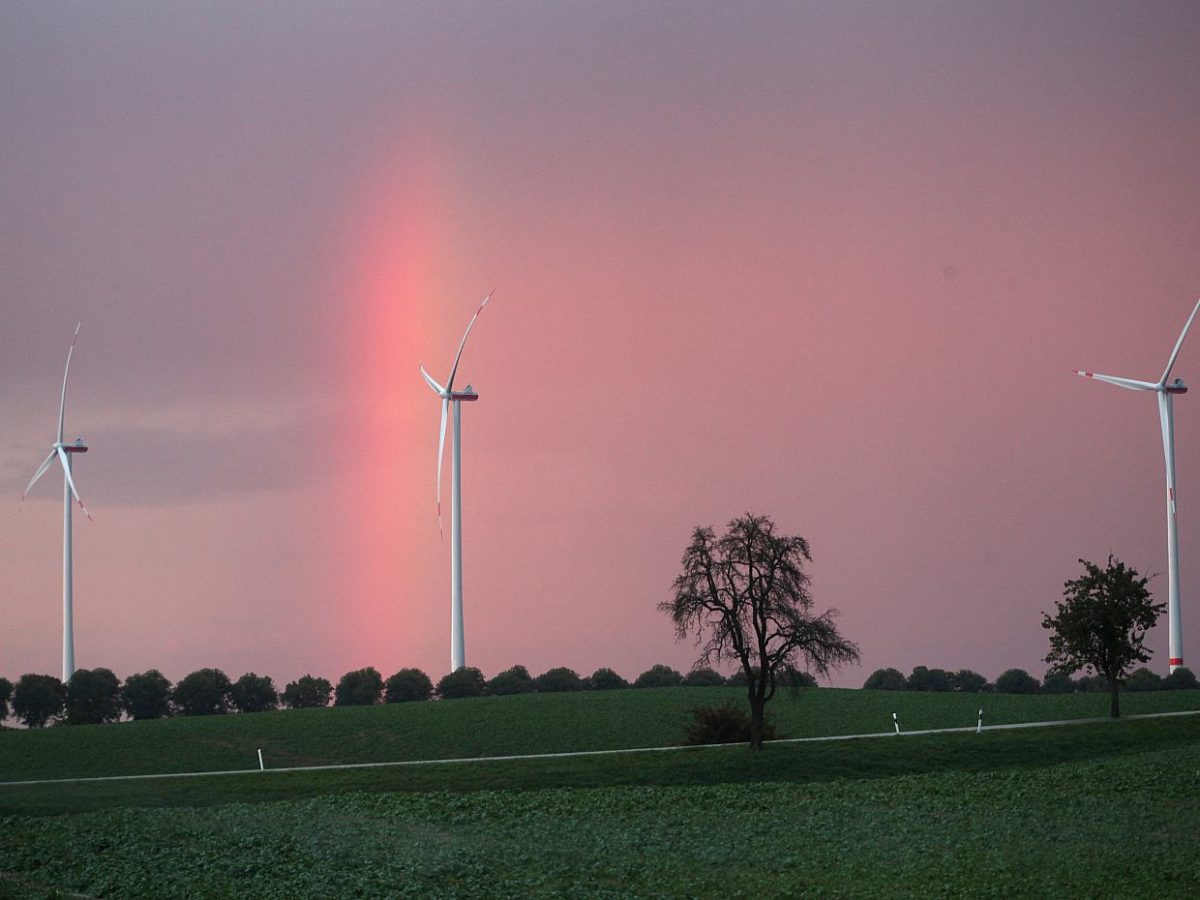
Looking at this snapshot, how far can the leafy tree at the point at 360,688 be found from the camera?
358 ft

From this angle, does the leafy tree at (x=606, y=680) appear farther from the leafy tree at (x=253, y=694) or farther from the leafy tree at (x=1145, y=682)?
the leafy tree at (x=1145, y=682)

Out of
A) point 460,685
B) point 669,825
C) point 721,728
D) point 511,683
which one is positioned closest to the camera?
point 669,825

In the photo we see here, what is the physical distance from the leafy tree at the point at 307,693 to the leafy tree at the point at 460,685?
1014 cm

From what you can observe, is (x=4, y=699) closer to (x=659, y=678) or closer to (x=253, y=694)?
(x=253, y=694)

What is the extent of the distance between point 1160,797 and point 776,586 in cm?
2182

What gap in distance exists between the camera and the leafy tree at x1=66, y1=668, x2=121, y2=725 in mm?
104188

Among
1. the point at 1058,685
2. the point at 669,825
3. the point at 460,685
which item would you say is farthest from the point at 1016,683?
the point at 669,825

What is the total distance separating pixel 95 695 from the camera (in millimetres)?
105250

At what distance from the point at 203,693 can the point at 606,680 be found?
32.2m

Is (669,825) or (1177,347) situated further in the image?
(1177,347)

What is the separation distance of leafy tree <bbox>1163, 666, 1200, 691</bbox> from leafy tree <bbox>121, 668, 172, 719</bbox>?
250 ft

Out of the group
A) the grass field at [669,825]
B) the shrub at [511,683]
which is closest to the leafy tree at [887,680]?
the shrub at [511,683]

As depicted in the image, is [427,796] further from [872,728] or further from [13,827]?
[872,728]

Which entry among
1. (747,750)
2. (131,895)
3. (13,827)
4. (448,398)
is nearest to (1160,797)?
(747,750)
